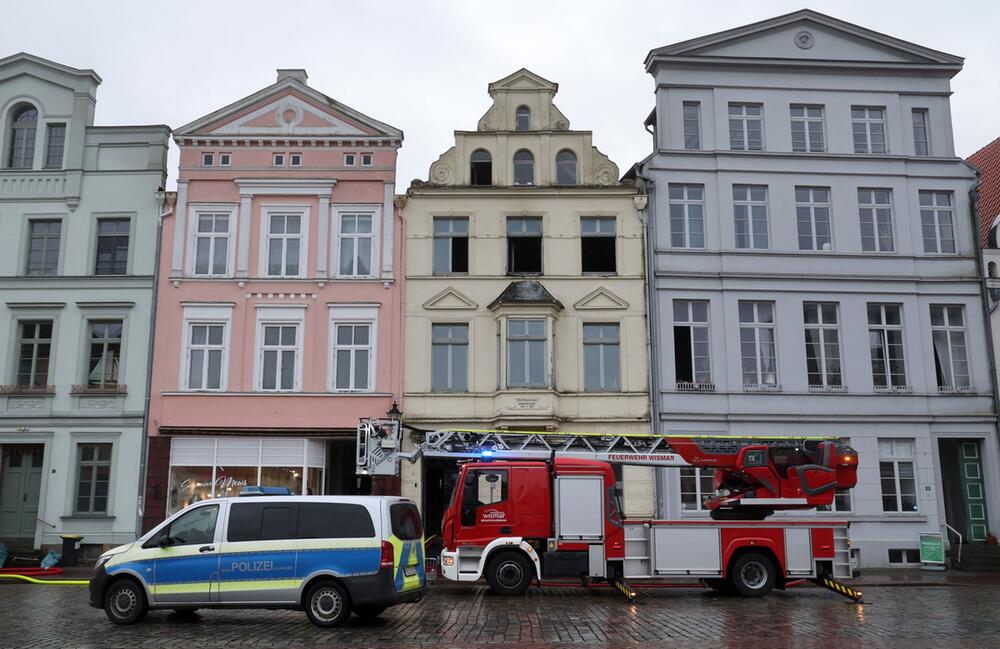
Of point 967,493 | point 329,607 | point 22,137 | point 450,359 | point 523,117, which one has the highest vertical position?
point 523,117

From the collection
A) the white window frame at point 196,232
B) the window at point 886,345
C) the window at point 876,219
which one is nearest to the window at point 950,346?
the window at point 886,345

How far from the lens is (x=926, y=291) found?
26.9m

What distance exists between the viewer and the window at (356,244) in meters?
26.7

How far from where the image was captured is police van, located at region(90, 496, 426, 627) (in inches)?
539

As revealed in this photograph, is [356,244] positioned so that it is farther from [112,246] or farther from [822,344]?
[822,344]

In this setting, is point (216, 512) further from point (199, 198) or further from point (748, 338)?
point (748, 338)

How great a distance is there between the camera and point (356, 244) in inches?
1057

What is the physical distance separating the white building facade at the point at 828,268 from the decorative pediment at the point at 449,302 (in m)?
5.38

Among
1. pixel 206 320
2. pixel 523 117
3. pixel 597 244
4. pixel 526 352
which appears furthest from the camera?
pixel 523 117

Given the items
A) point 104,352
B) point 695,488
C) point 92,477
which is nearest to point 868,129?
point 695,488

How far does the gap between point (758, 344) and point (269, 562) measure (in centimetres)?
1706

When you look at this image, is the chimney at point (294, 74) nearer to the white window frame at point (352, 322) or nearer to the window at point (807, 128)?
the white window frame at point (352, 322)

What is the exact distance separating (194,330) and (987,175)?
29.3m

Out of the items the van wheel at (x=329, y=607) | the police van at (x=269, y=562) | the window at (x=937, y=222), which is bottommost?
the van wheel at (x=329, y=607)
